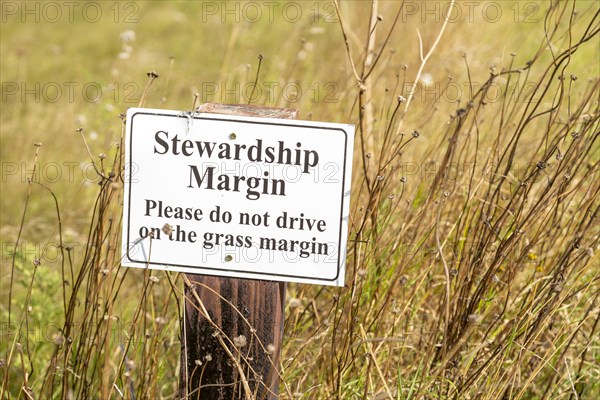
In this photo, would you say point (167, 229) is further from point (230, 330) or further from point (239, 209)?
point (230, 330)

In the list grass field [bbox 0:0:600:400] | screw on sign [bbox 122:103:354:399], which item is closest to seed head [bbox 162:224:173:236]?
screw on sign [bbox 122:103:354:399]

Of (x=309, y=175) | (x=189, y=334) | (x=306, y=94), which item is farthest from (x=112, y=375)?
(x=306, y=94)

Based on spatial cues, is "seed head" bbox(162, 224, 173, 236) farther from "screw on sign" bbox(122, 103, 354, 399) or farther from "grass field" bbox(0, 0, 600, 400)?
"grass field" bbox(0, 0, 600, 400)

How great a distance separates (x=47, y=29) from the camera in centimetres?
745

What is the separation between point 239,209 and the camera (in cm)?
161

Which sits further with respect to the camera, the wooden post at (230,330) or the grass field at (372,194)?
the grass field at (372,194)

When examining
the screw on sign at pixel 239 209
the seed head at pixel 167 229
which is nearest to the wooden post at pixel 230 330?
the screw on sign at pixel 239 209

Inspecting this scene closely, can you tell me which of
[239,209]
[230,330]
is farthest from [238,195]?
[230,330]

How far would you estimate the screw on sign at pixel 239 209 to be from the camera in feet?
5.16

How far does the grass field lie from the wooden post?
0.23 feet

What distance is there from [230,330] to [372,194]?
457mm

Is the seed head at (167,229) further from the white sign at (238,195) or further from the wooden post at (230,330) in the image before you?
the wooden post at (230,330)

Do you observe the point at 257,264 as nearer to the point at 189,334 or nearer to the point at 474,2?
the point at 189,334

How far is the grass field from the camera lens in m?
1.81
